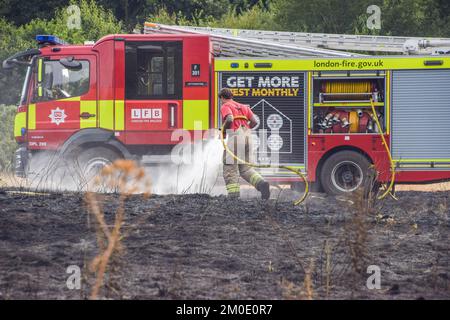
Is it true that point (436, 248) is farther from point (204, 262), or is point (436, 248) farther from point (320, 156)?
point (320, 156)

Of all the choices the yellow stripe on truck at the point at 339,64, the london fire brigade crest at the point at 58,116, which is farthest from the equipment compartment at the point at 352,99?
the london fire brigade crest at the point at 58,116

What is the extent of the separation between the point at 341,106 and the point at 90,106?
4100 millimetres

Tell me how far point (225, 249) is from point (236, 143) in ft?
17.1

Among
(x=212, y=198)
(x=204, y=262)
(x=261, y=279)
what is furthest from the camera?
(x=212, y=198)

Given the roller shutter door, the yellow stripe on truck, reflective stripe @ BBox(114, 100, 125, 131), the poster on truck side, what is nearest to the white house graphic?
the poster on truck side

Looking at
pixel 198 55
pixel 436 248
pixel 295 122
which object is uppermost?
pixel 198 55

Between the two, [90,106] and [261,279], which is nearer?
[261,279]

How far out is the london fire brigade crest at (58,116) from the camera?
48.6 ft

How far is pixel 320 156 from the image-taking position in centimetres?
1498

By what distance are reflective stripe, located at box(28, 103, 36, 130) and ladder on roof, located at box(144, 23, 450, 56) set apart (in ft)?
9.02

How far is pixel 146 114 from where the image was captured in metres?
14.6

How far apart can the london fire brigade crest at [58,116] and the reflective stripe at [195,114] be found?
199cm
